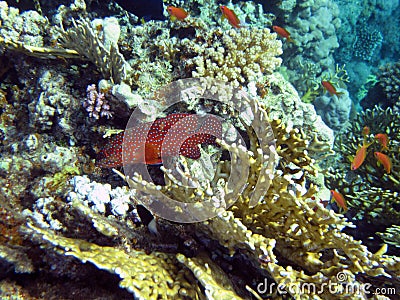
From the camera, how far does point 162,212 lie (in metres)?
2.58

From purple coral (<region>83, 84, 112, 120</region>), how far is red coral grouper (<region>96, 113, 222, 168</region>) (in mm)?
357

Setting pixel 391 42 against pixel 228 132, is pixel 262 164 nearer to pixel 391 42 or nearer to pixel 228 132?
pixel 228 132

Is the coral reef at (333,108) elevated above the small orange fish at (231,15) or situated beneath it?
situated beneath

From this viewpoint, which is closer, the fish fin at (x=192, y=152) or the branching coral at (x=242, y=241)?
the branching coral at (x=242, y=241)

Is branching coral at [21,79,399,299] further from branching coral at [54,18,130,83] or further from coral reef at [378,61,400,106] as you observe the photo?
coral reef at [378,61,400,106]

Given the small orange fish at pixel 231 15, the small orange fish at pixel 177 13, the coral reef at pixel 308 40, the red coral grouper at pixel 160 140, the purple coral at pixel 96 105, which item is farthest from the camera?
the coral reef at pixel 308 40

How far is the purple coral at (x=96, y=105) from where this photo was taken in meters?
3.30

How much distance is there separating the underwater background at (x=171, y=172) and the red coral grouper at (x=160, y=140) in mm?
16

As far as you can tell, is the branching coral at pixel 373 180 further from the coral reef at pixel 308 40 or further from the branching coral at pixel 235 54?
the coral reef at pixel 308 40

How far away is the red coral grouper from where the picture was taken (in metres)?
3.05

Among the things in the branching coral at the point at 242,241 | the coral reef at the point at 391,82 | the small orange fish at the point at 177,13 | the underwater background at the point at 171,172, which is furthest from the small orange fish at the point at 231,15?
the coral reef at the point at 391,82

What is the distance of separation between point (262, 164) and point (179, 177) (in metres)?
0.74

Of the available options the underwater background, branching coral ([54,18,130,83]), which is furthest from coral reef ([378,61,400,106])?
branching coral ([54,18,130,83])

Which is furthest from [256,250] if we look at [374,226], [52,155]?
[374,226]
